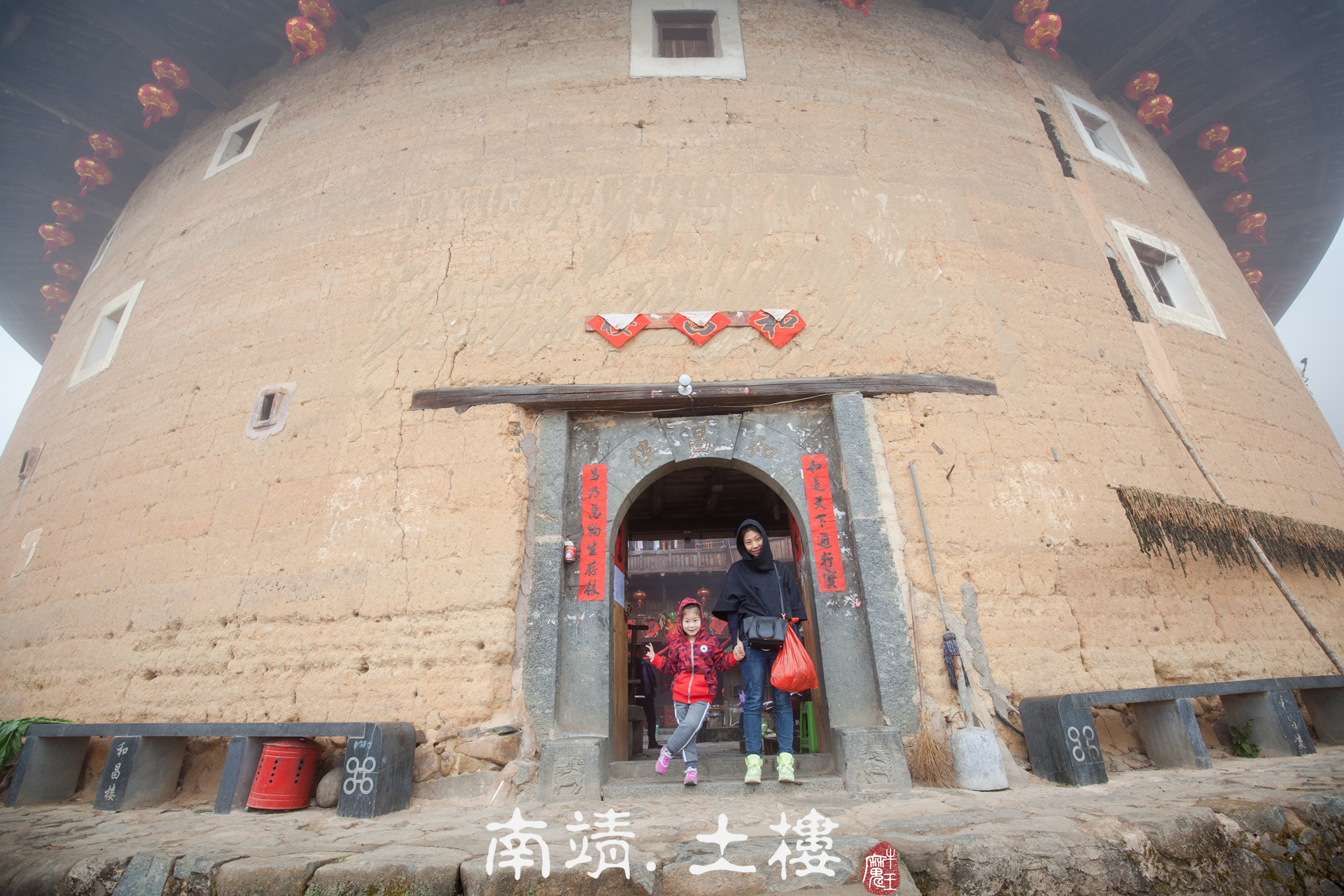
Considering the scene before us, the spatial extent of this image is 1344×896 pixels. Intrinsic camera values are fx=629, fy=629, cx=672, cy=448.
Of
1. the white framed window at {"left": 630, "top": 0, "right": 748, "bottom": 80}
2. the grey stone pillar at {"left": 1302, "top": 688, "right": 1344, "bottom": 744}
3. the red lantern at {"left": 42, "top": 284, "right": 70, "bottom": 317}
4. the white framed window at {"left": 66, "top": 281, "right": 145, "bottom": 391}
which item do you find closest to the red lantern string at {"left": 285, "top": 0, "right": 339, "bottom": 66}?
the white framed window at {"left": 66, "top": 281, "right": 145, "bottom": 391}

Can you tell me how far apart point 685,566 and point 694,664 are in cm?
829

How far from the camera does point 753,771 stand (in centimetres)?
341

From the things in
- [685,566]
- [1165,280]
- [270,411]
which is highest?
[1165,280]

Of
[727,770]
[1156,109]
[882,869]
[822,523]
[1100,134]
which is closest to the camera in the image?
[882,869]

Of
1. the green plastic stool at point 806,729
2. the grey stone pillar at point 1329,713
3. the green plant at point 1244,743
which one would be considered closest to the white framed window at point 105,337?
the green plastic stool at point 806,729

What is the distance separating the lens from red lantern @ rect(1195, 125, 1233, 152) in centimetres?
817

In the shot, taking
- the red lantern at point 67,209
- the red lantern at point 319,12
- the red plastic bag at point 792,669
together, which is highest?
the red lantern at point 319,12

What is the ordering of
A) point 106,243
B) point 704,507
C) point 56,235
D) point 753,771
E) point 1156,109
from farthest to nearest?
point 56,235, point 106,243, point 1156,109, point 704,507, point 753,771

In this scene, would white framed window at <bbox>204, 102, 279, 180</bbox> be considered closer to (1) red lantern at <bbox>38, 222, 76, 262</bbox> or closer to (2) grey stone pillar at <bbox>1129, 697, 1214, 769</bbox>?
(1) red lantern at <bbox>38, 222, 76, 262</bbox>

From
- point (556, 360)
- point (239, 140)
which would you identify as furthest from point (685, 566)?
point (239, 140)

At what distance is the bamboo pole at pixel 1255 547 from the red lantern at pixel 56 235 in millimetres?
12947

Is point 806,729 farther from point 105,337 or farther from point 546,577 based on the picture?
point 105,337

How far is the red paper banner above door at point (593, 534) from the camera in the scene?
4133mm

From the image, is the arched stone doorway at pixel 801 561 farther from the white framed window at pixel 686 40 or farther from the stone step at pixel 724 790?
the white framed window at pixel 686 40
